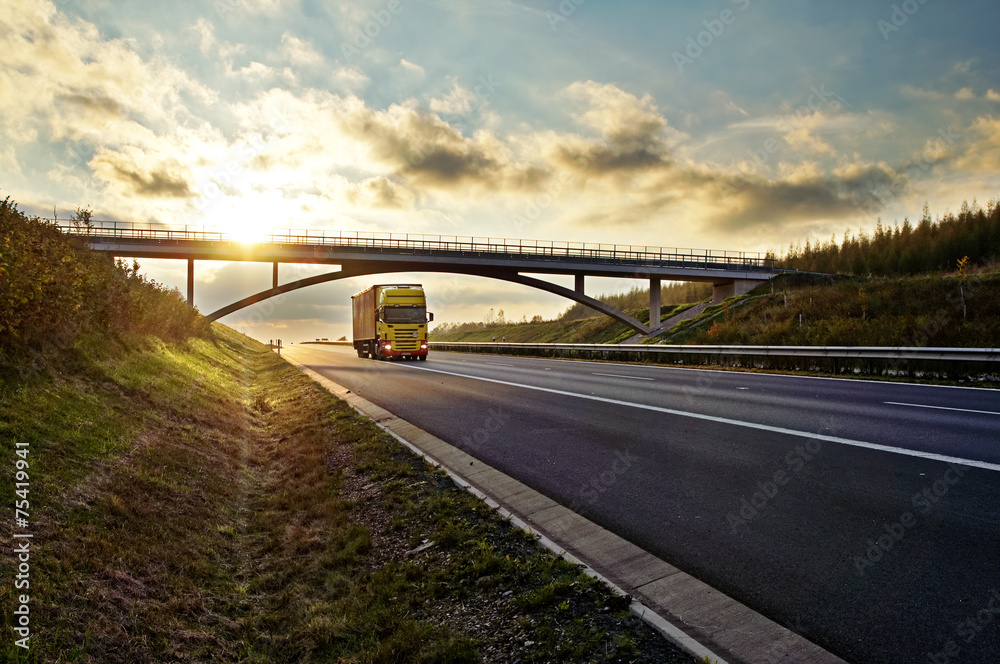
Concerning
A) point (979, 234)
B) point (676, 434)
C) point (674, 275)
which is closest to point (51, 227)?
point (676, 434)

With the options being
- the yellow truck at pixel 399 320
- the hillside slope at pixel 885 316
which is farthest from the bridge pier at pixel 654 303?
the yellow truck at pixel 399 320

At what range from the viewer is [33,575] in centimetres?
347

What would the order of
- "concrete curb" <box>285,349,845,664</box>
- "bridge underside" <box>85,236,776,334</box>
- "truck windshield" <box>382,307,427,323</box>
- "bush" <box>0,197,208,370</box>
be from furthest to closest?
"bridge underside" <box>85,236,776,334</box> < "truck windshield" <box>382,307,427,323</box> < "bush" <box>0,197,208,370</box> < "concrete curb" <box>285,349,845,664</box>

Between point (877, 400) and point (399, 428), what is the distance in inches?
353

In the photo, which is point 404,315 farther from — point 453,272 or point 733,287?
point 733,287

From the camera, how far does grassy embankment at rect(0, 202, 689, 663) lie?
3207mm

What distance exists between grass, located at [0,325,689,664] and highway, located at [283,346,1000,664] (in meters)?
1.03

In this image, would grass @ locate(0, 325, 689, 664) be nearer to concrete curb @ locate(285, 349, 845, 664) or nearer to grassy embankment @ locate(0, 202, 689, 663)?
→ grassy embankment @ locate(0, 202, 689, 663)

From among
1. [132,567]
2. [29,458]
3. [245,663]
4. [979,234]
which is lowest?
[245,663]

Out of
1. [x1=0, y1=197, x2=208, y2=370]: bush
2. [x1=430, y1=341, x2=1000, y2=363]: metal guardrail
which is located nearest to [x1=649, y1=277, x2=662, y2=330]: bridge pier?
[x1=430, y1=341, x2=1000, y2=363]: metal guardrail

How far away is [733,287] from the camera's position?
6134cm

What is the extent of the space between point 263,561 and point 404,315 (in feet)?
86.9

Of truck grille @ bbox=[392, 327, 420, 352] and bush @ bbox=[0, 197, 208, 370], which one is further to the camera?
truck grille @ bbox=[392, 327, 420, 352]

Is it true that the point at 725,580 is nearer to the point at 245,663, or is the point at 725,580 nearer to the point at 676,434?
the point at 245,663
